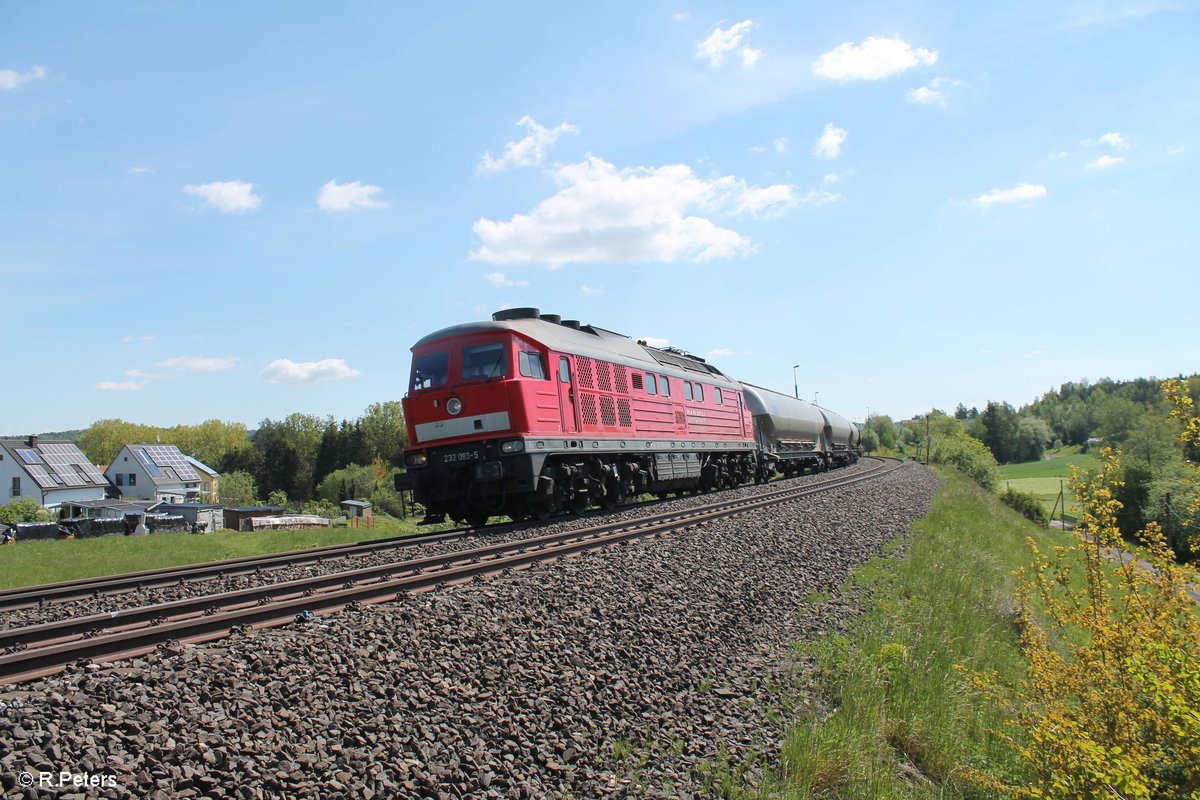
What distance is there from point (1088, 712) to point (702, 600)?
11.9ft

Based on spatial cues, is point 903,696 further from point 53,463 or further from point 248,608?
point 53,463

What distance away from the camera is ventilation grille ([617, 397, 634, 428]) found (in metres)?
17.0

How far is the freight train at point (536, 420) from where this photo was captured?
535 inches

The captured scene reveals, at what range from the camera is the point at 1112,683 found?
222 inches

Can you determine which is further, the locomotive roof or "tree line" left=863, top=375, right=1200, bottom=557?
"tree line" left=863, top=375, right=1200, bottom=557

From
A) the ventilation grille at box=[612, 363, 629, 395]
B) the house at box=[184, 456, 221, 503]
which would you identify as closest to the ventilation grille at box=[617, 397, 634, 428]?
the ventilation grille at box=[612, 363, 629, 395]

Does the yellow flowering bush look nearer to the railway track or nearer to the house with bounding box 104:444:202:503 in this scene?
the railway track

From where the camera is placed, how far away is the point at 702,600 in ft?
27.0

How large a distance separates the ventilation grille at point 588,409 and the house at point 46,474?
61095 mm

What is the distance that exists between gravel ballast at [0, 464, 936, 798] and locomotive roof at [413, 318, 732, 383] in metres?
6.92

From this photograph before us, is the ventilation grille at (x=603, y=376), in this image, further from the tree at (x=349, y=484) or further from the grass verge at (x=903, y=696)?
the tree at (x=349, y=484)

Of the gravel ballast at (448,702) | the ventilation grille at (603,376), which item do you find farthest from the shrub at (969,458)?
the gravel ballast at (448,702)

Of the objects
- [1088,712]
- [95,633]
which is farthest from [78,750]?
[1088,712]

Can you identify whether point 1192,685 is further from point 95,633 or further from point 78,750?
point 95,633
